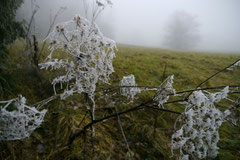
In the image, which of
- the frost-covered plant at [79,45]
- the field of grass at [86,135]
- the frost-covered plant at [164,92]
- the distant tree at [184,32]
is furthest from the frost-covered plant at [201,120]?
the distant tree at [184,32]

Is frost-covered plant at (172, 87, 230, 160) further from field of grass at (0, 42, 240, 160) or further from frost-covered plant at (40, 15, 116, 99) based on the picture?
frost-covered plant at (40, 15, 116, 99)

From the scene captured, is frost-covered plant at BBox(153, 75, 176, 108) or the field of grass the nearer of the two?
frost-covered plant at BBox(153, 75, 176, 108)

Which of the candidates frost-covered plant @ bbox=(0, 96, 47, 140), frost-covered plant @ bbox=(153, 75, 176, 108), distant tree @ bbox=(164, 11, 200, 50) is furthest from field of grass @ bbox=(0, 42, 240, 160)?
distant tree @ bbox=(164, 11, 200, 50)

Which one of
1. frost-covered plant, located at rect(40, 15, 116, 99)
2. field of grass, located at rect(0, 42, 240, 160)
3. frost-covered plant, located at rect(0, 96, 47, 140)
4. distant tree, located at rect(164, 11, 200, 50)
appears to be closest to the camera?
frost-covered plant, located at rect(0, 96, 47, 140)

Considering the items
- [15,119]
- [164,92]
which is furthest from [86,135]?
[164,92]

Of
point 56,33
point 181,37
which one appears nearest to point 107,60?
point 56,33

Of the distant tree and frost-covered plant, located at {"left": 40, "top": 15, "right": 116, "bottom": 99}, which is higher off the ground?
the distant tree

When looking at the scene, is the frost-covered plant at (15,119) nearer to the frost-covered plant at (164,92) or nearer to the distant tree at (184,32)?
the frost-covered plant at (164,92)

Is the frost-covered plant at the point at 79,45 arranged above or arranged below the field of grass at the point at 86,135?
above

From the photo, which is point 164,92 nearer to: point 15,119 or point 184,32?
point 15,119

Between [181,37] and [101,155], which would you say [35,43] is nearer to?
[101,155]

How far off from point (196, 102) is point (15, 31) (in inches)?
179

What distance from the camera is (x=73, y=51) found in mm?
1229

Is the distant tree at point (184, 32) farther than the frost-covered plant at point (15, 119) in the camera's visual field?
Yes
